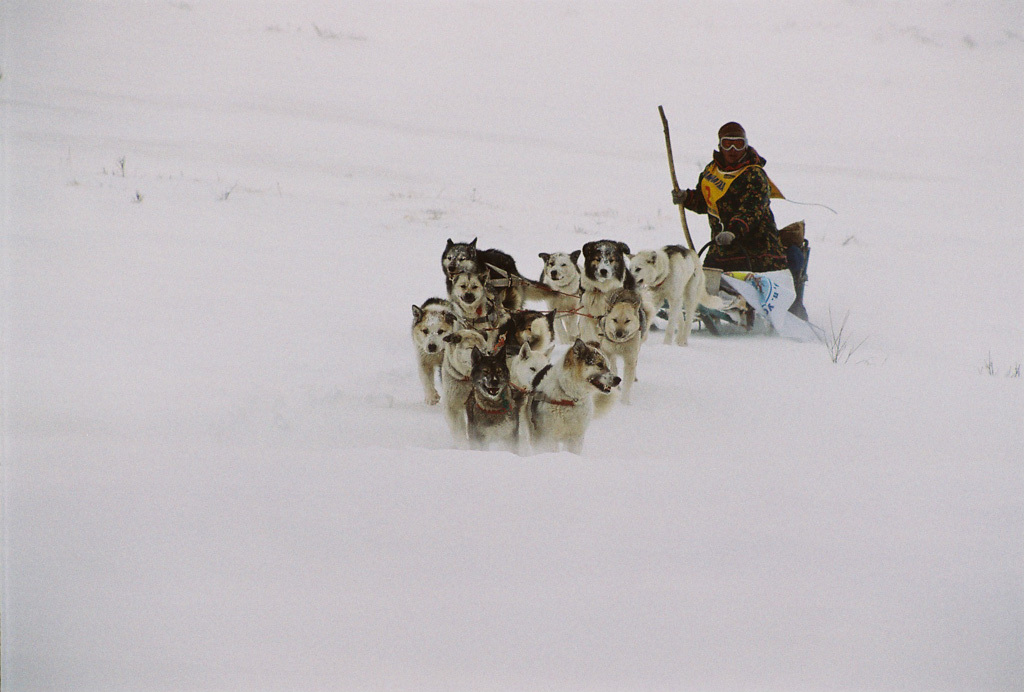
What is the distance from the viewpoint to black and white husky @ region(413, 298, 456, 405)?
265cm

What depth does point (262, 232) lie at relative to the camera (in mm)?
3277

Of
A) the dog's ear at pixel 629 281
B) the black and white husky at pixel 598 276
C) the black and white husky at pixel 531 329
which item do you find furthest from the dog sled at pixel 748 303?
the black and white husky at pixel 531 329

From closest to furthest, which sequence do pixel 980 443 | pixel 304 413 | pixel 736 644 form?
pixel 736 644 < pixel 304 413 < pixel 980 443

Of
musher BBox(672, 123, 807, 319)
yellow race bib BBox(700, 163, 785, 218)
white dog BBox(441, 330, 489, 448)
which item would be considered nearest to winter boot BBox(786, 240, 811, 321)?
musher BBox(672, 123, 807, 319)

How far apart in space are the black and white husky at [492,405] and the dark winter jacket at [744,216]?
1.52 meters

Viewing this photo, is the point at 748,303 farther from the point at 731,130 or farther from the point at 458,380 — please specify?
the point at 458,380

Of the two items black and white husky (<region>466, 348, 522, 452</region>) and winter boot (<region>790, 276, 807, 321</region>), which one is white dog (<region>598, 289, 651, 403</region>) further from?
winter boot (<region>790, 276, 807, 321</region>)

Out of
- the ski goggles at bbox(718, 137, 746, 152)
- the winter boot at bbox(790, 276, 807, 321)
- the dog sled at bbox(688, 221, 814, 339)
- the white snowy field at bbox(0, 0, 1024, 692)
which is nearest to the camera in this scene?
the white snowy field at bbox(0, 0, 1024, 692)

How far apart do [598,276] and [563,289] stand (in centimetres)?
14

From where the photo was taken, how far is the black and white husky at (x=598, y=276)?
2881 millimetres

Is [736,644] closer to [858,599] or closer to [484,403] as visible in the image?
[858,599]

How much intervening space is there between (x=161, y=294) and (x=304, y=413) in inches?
30.4

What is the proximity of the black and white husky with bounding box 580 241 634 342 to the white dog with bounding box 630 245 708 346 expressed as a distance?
0.26 m

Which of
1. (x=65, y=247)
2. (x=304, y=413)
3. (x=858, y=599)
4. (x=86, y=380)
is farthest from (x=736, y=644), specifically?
(x=65, y=247)
